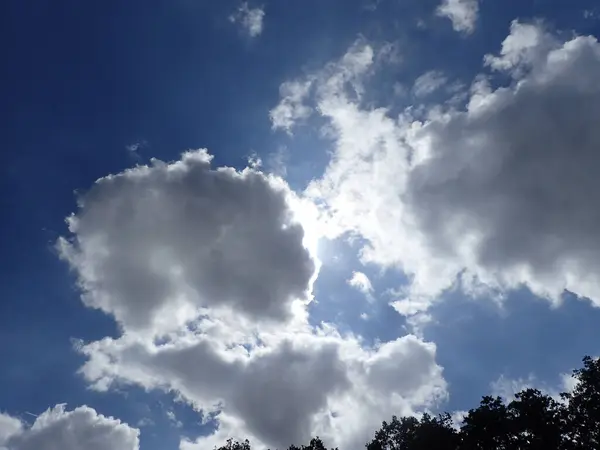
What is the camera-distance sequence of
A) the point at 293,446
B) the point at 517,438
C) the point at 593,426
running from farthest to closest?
the point at 293,446 < the point at 517,438 < the point at 593,426

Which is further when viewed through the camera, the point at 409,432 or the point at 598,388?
the point at 409,432

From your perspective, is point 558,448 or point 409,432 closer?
point 558,448

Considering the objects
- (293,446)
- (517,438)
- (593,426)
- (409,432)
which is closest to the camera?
(593,426)

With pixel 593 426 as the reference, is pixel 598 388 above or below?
above

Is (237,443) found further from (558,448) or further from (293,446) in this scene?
(558,448)

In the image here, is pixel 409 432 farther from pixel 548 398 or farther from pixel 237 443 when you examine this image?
pixel 237 443

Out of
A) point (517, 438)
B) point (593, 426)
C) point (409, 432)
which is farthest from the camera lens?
point (409, 432)

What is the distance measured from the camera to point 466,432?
186ft

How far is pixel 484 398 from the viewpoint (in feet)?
188

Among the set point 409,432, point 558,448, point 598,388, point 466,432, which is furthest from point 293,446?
point 598,388

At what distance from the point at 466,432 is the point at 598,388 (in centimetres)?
1519

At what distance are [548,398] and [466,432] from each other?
407 inches

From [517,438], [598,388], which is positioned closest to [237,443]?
[517,438]

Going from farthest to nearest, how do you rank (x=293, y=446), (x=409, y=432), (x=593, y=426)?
1. (x=293, y=446)
2. (x=409, y=432)
3. (x=593, y=426)
